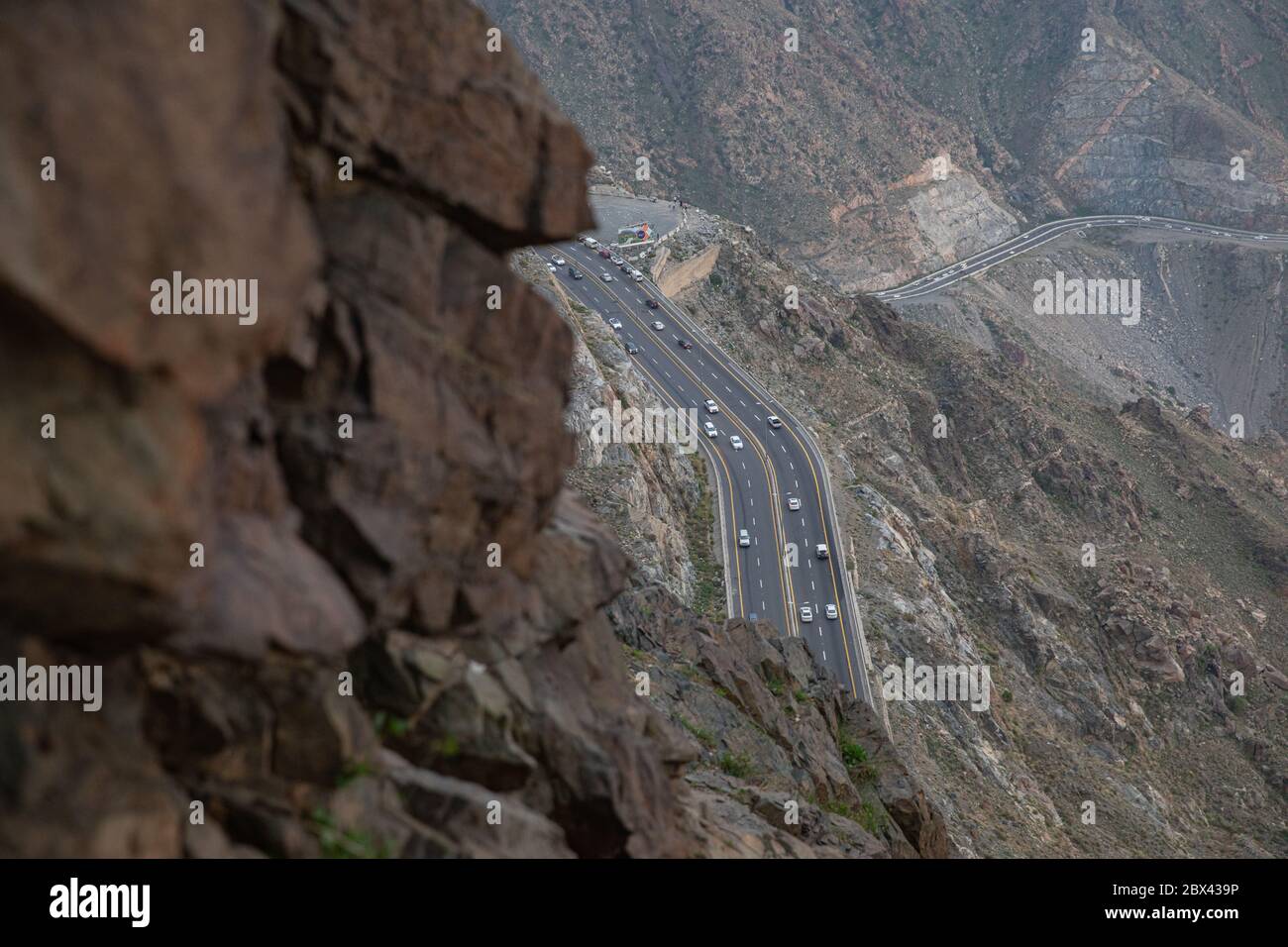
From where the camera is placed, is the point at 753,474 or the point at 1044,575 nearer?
the point at 753,474

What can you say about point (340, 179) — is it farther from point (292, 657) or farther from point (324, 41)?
point (292, 657)

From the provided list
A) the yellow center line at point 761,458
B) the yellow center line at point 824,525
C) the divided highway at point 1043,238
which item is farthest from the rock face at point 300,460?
the divided highway at point 1043,238

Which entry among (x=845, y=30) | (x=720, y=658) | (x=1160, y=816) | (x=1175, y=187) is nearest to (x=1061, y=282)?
(x=1175, y=187)

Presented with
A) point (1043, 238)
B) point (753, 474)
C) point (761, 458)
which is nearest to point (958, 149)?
point (1043, 238)

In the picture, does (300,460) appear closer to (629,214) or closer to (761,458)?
(761,458)

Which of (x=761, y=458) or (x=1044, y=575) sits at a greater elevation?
(x=761, y=458)

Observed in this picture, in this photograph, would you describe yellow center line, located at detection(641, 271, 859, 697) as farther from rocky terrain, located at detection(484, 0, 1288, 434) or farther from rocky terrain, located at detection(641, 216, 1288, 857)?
rocky terrain, located at detection(484, 0, 1288, 434)
